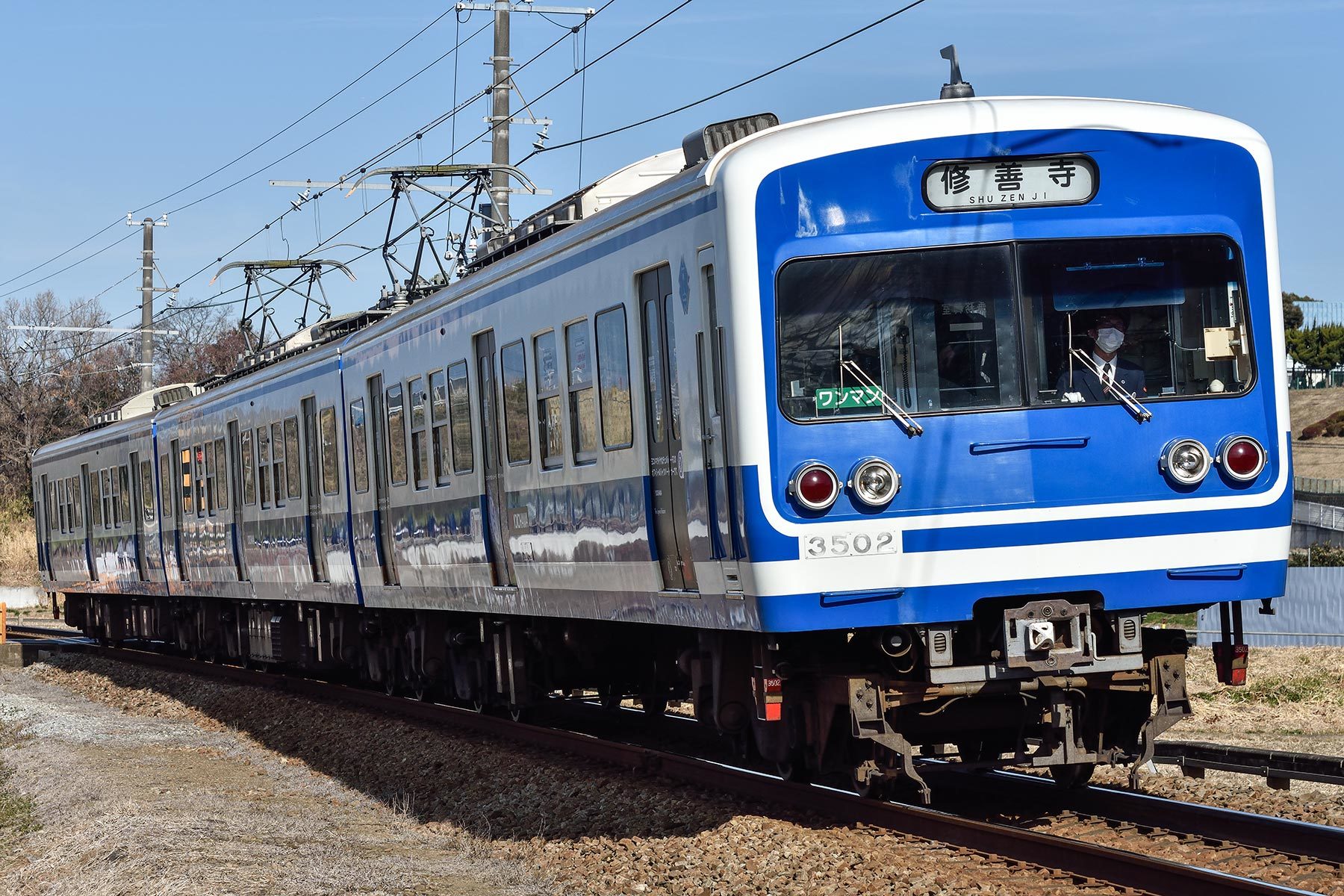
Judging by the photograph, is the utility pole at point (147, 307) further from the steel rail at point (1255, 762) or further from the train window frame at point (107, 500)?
the steel rail at point (1255, 762)

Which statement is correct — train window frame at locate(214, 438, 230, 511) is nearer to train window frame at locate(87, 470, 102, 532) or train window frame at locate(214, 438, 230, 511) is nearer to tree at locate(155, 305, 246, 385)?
train window frame at locate(87, 470, 102, 532)

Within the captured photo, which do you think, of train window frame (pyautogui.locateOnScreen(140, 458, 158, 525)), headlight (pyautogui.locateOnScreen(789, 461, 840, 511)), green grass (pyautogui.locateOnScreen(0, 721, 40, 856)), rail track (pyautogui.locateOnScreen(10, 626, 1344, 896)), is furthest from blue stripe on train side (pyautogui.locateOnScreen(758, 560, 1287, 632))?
train window frame (pyautogui.locateOnScreen(140, 458, 158, 525))

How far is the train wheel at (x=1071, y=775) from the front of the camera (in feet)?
29.4

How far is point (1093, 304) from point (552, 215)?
4534mm

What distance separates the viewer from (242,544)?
20062 mm

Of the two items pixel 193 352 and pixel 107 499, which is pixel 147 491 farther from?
pixel 193 352

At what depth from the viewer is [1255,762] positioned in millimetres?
10727

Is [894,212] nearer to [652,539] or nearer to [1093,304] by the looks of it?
[1093,304]

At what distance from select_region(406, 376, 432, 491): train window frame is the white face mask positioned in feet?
22.0

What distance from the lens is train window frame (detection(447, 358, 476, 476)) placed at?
12485mm

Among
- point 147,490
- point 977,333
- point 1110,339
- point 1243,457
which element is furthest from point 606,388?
point 147,490

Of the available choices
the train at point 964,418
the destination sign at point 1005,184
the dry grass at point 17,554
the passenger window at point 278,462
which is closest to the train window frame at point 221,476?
the passenger window at point 278,462

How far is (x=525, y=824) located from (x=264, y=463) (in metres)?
10.2

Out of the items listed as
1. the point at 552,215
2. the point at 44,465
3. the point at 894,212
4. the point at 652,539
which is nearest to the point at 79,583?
the point at 44,465
